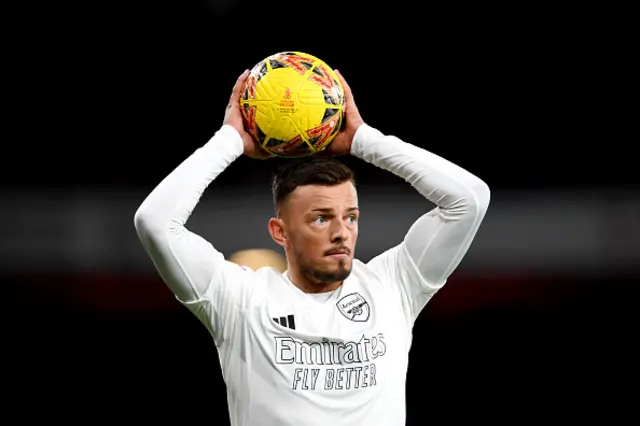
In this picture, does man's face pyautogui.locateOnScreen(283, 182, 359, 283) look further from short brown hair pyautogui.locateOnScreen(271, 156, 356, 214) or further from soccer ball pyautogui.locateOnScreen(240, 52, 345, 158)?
soccer ball pyautogui.locateOnScreen(240, 52, 345, 158)

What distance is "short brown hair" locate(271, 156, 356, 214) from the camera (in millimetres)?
3041

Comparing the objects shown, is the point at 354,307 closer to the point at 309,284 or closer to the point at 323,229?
the point at 309,284

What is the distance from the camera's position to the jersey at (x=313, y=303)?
289cm

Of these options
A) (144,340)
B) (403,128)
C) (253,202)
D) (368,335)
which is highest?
(403,128)

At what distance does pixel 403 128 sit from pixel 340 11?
3.48 feet

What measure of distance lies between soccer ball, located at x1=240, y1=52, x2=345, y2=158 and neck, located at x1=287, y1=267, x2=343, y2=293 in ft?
1.27

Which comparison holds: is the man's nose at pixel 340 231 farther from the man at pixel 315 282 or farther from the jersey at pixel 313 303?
the jersey at pixel 313 303

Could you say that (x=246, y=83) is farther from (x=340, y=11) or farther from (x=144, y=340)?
(x=340, y=11)

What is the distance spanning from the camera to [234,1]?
740 centimetres

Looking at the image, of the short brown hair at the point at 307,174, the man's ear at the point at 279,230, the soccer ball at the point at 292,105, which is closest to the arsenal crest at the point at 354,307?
the man's ear at the point at 279,230

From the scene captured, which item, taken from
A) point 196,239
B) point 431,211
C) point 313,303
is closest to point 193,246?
point 196,239

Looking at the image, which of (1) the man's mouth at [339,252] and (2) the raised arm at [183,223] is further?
(1) the man's mouth at [339,252]
